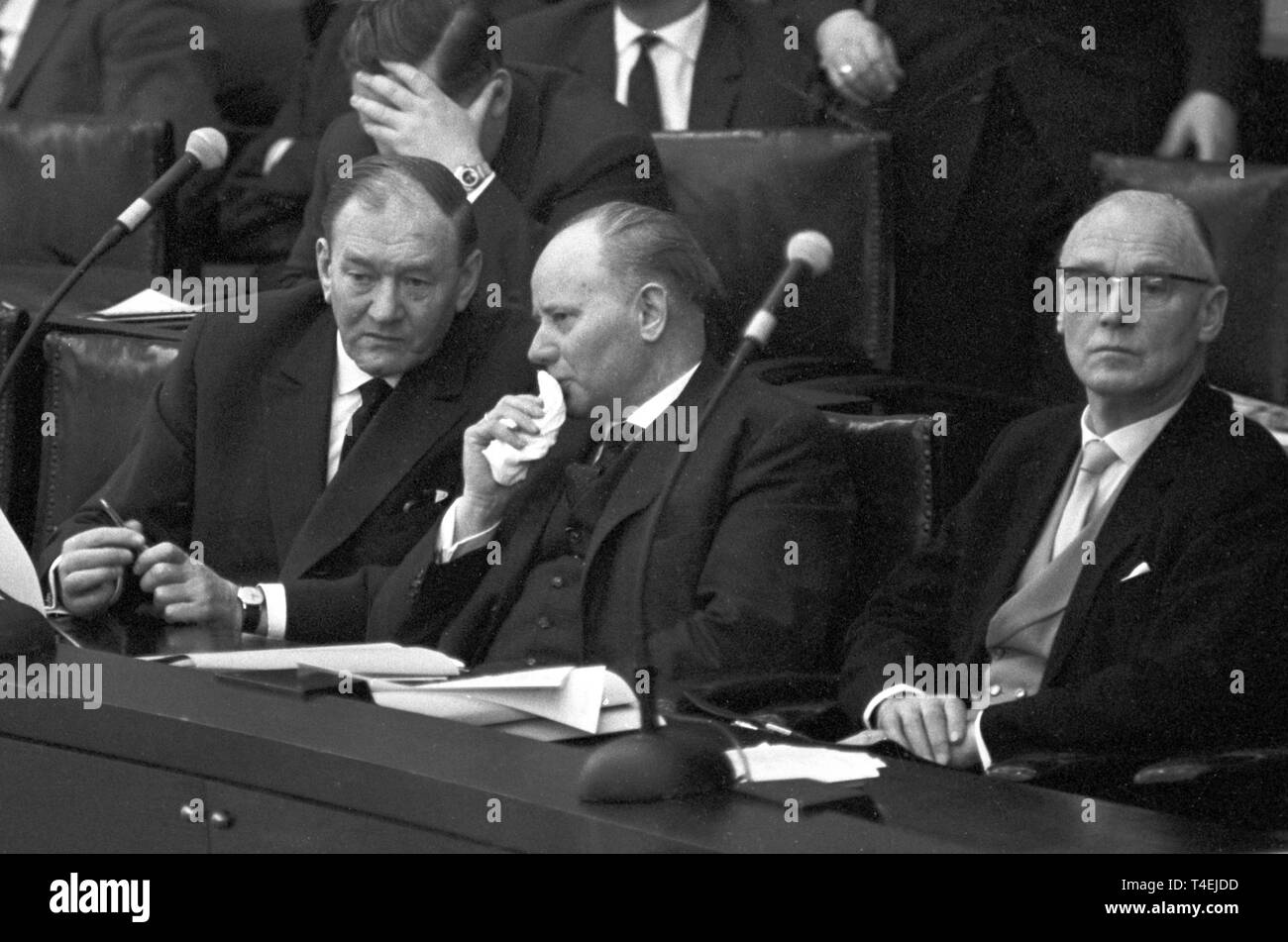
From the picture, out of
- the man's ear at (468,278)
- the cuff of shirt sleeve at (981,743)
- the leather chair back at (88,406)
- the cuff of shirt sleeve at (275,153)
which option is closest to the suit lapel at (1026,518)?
the cuff of shirt sleeve at (981,743)

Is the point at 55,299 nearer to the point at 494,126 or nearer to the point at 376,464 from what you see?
the point at 376,464

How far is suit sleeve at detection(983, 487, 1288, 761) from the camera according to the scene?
226 centimetres

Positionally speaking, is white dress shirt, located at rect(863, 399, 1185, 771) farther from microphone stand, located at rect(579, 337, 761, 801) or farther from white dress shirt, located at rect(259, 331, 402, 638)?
white dress shirt, located at rect(259, 331, 402, 638)

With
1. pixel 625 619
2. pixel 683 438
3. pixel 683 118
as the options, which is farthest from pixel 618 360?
pixel 683 118

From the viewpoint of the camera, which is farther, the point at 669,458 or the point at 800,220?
the point at 800,220

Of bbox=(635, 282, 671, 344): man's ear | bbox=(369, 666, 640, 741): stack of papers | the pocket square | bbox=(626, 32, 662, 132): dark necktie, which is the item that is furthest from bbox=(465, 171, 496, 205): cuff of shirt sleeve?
bbox=(369, 666, 640, 741): stack of papers

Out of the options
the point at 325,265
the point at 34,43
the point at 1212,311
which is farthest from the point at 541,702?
the point at 34,43

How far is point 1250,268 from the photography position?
10.0ft

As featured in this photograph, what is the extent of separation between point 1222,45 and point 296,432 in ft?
5.07

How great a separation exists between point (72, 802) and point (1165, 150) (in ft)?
7.04

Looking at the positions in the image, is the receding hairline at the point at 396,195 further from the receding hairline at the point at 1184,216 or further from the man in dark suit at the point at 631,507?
the receding hairline at the point at 1184,216

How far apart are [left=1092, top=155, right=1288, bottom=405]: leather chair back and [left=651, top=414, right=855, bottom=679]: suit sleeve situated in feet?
2.18

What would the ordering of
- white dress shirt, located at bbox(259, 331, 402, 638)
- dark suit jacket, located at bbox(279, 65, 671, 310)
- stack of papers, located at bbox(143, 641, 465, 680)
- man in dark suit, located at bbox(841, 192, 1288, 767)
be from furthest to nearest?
dark suit jacket, located at bbox(279, 65, 671, 310), white dress shirt, located at bbox(259, 331, 402, 638), man in dark suit, located at bbox(841, 192, 1288, 767), stack of papers, located at bbox(143, 641, 465, 680)

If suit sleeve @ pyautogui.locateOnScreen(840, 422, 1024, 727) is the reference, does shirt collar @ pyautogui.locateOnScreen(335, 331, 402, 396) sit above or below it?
above
